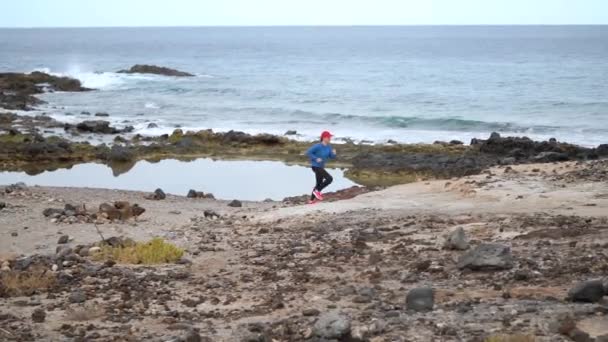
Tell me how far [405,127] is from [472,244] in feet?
98.4

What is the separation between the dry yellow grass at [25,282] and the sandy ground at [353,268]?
7.4 inches

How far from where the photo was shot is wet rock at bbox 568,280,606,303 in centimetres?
797

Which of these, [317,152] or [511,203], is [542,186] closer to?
[511,203]

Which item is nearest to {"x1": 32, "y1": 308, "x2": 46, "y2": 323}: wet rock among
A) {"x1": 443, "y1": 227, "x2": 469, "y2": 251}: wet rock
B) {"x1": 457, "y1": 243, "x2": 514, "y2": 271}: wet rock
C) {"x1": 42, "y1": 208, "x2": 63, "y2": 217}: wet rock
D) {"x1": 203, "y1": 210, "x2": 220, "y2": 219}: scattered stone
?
{"x1": 457, "y1": 243, "x2": 514, "y2": 271}: wet rock

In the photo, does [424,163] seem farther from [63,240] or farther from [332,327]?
[332,327]

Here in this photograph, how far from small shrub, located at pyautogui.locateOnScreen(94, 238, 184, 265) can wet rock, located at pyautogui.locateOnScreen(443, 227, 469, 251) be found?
3.75m

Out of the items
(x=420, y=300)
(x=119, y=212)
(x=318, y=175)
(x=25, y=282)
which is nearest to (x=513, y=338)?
(x=420, y=300)

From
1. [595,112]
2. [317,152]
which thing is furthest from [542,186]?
[595,112]

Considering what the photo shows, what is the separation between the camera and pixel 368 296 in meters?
8.82

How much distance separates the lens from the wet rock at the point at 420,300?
26.6 ft

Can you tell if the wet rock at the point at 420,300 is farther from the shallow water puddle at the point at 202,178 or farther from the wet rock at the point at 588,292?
the shallow water puddle at the point at 202,178

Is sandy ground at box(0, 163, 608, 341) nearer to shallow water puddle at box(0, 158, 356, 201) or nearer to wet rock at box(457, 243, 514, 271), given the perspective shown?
wet rock at box(457, 243, 514, 271)

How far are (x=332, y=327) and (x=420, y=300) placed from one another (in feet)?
4.38

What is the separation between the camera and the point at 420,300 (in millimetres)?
8164
